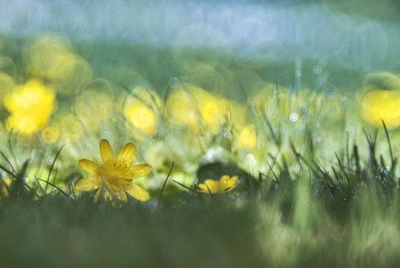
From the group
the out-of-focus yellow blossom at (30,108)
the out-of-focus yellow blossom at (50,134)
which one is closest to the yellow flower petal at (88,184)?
the out-of-focus yellow blossom at (50,134)

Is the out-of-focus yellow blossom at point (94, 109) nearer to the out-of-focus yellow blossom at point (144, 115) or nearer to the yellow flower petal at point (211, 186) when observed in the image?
the out-of-focus yellow blossom at point (144, 115)

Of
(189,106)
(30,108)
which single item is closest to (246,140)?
(189,106)

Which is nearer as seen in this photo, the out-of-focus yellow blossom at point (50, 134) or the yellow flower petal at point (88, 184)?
the yellow flower petal at point (88, 184)

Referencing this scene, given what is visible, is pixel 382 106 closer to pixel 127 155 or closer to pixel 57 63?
pixel 127 155

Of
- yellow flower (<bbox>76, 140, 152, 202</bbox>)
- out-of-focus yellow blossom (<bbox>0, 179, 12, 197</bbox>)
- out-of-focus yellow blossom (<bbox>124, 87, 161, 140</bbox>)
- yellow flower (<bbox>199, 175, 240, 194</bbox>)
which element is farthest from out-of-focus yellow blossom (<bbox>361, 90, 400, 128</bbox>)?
out-of-focus yellow blossom (<bbox>0, 179, 12, 197</bbox>)

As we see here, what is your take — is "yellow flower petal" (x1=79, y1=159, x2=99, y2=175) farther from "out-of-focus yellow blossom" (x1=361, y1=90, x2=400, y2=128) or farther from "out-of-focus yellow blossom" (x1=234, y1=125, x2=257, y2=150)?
"out-of-focus yellow blossom" (x1=361, y1=90, x2=400, y2=128)

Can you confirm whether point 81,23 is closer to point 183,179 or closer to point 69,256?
point 183,179

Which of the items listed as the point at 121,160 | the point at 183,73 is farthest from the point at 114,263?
the point at 183,73
